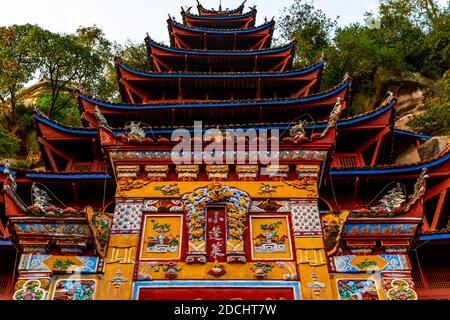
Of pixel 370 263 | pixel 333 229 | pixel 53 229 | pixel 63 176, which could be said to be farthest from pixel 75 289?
pixel 63 176

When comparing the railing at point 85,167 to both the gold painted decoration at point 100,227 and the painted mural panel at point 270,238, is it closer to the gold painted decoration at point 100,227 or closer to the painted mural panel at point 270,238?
the gold painted decoration at point 100,227

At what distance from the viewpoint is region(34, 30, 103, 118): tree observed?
29328 millimetres

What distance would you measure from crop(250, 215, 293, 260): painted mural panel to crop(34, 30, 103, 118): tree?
70.6 ft

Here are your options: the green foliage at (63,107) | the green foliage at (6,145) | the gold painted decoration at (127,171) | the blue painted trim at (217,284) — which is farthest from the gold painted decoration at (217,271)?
the green foliage at (63,107)

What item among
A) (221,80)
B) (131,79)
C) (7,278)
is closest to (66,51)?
(131,79)

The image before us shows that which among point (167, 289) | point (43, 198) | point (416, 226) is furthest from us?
point (43, 198)

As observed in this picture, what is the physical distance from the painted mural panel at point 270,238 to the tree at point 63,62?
21.5 metres

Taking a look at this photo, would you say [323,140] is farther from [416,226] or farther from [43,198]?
[43,198]

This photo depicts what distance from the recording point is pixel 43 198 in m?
10.1

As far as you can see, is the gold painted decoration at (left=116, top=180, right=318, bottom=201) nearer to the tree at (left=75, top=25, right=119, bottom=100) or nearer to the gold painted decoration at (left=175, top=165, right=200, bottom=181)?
the gold painted decoration at (left=175, top=165, right=200, bottom=181)

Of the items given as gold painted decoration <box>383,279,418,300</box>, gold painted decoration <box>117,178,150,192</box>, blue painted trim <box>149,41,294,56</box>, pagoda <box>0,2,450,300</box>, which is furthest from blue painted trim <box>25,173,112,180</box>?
blue painted trim <box>149,41,294,56</box>

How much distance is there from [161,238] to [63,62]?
23.7 metres

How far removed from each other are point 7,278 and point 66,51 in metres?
21.5

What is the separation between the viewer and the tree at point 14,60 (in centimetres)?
2884
